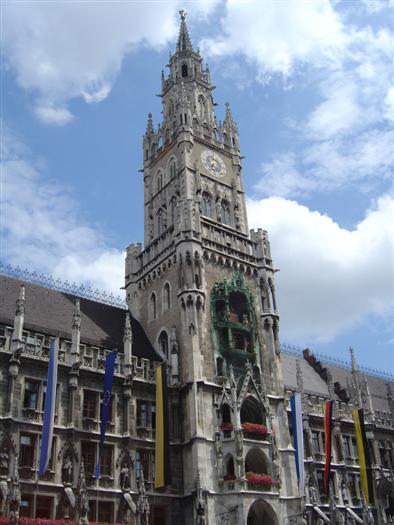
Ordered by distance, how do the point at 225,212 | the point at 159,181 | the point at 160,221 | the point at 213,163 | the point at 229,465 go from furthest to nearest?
the point at 159,181
the point at 213,163
the point at 160,221
the point at 225,212
the point at 229,465

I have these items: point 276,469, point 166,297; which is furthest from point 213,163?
point 276,469

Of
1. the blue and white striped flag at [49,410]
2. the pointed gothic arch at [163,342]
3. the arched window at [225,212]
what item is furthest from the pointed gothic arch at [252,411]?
the arched window at [225,212]

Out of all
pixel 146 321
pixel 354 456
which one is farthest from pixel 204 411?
pixel 354 456

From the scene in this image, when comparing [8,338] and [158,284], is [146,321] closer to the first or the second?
[158,284]

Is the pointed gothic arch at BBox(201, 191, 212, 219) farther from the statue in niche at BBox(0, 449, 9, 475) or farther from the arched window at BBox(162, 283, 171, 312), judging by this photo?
the statue in niche at BBox(0, 449, 9, 475)

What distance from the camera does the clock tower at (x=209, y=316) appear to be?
41688 mm

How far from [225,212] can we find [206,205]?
2444 mm

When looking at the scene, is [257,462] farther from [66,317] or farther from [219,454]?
[66,317]

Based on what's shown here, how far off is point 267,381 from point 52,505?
19.4m

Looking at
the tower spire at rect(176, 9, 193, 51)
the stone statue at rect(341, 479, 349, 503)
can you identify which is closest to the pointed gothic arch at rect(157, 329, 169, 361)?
the stone statue at rect(341, 479, 349, 503)

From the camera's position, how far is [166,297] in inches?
1975

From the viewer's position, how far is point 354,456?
5475 centimetres

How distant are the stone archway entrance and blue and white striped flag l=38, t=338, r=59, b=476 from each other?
14901 mm

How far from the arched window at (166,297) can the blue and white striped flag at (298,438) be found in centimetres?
1214
